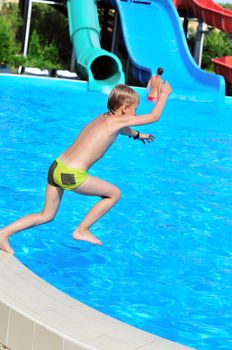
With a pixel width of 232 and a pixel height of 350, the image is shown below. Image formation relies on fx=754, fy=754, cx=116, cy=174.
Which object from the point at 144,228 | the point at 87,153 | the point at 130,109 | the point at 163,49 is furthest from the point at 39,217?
the point at 163,49

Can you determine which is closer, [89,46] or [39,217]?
[39,217]

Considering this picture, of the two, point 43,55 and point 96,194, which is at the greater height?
point 96,194

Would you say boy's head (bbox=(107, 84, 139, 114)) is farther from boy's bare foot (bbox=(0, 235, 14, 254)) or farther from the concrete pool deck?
the concrete pool deck

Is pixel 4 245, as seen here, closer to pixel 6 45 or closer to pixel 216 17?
pixel 6 45

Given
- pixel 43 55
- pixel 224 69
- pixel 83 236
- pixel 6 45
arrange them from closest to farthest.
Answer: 1. pixel 83 236
2. pixel 224 69
3. pixel 6 45
4. pixel 43 55

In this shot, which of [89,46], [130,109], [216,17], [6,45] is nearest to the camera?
[130,109]

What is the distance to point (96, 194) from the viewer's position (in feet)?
16.8

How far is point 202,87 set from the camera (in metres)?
17.2

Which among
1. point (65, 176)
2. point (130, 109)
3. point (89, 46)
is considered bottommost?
point (89, 46)

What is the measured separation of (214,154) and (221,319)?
19.1ft

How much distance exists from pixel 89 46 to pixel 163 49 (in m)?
1.82

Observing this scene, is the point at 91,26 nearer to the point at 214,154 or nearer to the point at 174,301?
the point at 214,154

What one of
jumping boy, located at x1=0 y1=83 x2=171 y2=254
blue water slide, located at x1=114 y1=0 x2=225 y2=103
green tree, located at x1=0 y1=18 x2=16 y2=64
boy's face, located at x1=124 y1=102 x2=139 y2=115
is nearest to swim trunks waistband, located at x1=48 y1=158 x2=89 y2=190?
jumping boy, located at x1=0 y1=83 x2=171 y2=254

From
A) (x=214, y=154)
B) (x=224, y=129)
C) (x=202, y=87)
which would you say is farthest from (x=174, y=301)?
(x=202, y=87)
